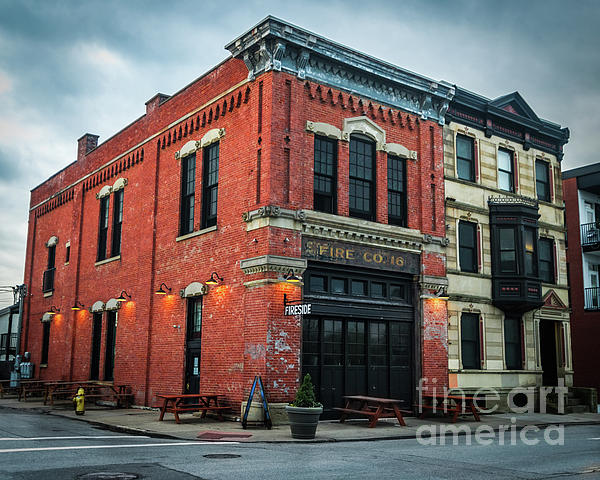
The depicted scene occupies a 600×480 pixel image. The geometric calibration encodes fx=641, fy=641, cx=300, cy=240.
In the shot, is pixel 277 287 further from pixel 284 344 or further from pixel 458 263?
pixel 458 263

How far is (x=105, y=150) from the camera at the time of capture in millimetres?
28344

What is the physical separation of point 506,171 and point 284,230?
37.9 feet

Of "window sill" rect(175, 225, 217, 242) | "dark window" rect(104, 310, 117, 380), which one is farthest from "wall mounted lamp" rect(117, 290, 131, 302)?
"window sill" rect(175, 225, 217, 242)

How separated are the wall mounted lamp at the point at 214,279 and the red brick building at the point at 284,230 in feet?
0.35

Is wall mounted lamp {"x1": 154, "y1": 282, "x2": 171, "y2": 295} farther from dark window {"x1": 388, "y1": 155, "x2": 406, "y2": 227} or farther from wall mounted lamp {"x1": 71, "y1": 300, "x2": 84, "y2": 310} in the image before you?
dark window {"x1": 388, "y1": 155, "x2": 406, "y2": 227}

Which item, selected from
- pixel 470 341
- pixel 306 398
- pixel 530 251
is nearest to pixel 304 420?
pixel 306 398

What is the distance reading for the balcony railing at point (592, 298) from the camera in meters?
30.9

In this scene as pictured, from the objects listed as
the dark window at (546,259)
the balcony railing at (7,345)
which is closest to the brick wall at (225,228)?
the dark window at (546,259)

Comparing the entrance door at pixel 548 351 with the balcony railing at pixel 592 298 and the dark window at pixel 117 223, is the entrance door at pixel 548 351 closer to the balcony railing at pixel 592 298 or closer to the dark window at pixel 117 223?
the balcony railing at pixel 592 298

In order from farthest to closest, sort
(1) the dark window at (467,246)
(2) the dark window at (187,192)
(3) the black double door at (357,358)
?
(1) the dark window at (467,246)
(2) the dark window at (187,192)
(3) the black double door at (357,358)

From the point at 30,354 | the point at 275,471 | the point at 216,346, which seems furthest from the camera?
the point at 30,354

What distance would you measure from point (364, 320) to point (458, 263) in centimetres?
494

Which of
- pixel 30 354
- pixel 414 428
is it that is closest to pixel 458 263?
pixel 414 428

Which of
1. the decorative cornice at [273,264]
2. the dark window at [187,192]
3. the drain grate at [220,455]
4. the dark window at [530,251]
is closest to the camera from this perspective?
the drain grate at [220,455]
